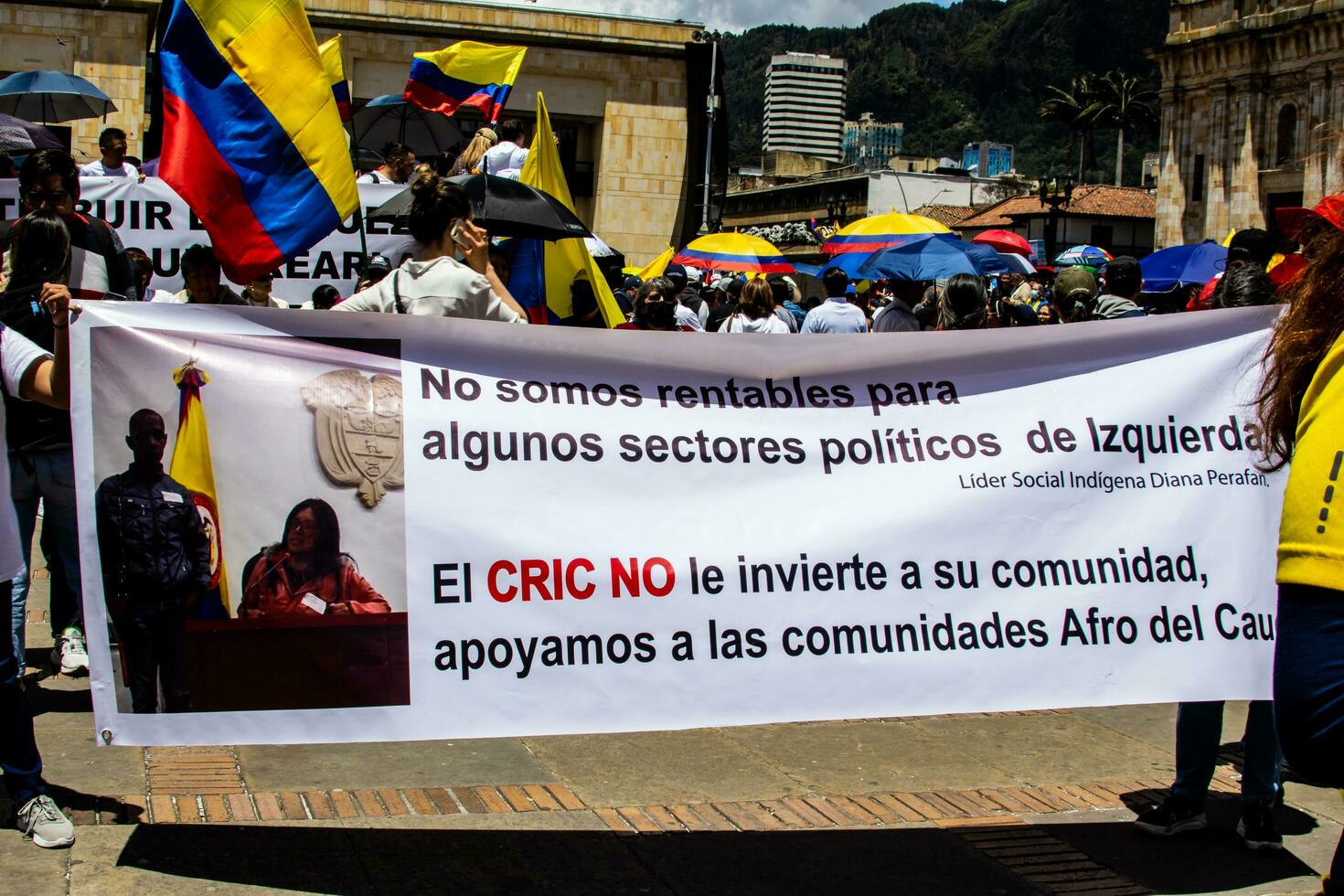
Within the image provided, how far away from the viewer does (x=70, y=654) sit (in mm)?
6312

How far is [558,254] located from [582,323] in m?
0.59

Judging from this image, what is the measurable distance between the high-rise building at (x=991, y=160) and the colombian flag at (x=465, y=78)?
371 ft

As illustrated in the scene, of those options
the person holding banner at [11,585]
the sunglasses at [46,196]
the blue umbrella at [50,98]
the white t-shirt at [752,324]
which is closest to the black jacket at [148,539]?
the person holding banner at [11,585]

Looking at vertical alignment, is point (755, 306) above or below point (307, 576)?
above

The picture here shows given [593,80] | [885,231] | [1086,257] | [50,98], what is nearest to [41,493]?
[50,98]

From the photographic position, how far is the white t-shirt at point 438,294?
4.96m

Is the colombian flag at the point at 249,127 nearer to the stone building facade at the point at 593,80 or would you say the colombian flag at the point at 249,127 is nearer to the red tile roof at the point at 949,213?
the stone building facade at the point at 593,80

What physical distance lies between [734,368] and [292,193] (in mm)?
2412

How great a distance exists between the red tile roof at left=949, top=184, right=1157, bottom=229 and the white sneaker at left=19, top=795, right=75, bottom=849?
270 ft

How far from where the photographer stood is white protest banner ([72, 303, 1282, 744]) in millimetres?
3979

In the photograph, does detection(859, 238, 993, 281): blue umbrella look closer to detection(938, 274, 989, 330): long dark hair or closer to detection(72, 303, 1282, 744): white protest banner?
detection(938, 274, 989, 330): long dark hair

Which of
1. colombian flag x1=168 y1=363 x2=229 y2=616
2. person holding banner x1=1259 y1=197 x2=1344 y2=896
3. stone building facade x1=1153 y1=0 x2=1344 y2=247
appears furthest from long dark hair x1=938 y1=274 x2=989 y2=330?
stone building facade x1=1153 y1=0 x2=1344 y2=247

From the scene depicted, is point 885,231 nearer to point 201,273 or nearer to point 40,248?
point 201,273

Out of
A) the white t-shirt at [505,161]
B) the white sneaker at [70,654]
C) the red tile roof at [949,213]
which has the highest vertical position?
the red tile roof at [949,213]
